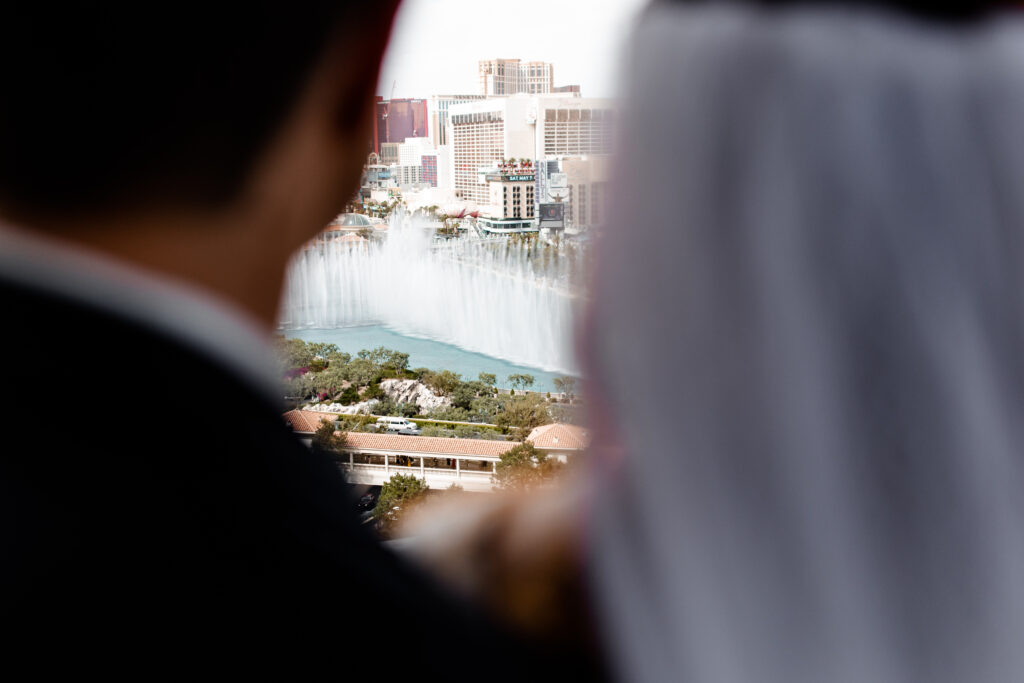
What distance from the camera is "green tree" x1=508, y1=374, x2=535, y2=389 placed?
34.4 ft

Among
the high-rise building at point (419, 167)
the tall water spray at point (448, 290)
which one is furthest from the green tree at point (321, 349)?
the high-rise building at point (419, 167)

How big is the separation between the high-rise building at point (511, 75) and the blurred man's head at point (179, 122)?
1459cm

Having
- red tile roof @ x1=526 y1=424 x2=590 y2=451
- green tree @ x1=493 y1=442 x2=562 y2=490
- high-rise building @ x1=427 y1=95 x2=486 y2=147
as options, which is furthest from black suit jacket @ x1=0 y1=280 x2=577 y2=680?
high-rise building @ x1=427 y1=95 x2=486 y2=147

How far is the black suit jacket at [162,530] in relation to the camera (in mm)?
199

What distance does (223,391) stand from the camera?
0.23m

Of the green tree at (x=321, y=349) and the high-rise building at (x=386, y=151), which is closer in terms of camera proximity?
the high-rise building at (x=386, y=151)

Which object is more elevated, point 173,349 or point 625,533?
point 173,349

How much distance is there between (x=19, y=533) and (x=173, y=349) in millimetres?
52

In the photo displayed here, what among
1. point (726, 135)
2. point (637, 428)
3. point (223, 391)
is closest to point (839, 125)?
point (726, 135)

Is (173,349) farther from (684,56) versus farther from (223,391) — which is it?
(684,56)

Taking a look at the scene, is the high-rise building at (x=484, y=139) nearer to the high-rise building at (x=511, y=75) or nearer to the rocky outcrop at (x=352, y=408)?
the high-rise building at (x=511, y=75)

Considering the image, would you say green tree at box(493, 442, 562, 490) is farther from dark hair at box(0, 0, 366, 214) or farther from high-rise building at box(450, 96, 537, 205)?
dark hair at box(0, 0, 366, 214)

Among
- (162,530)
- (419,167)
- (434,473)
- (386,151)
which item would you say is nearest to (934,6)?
(386,151)

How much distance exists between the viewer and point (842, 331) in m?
0.39
